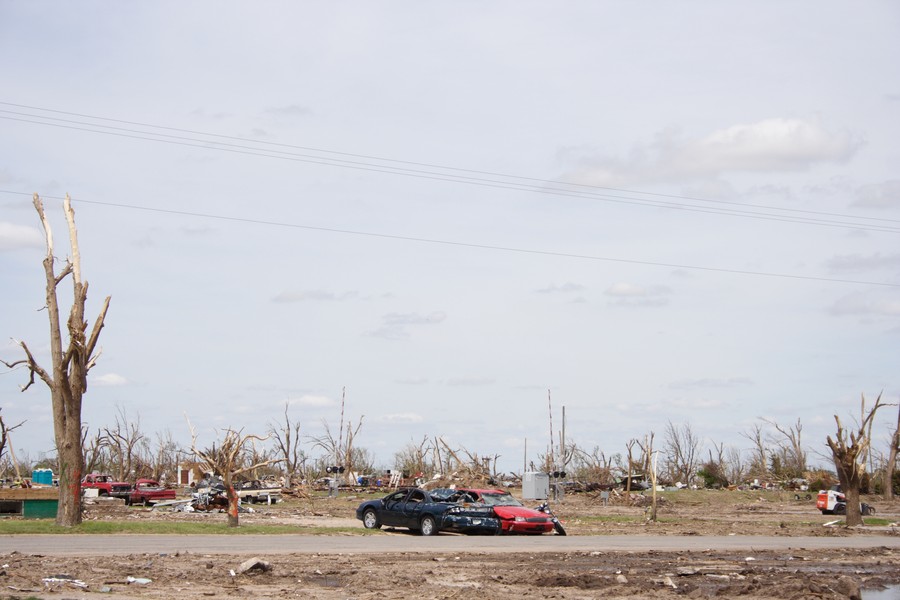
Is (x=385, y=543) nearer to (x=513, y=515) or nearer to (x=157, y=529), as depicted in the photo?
(x=513, y=515)

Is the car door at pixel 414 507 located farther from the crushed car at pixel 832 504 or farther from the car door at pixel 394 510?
the crushed car at pixel 832 504

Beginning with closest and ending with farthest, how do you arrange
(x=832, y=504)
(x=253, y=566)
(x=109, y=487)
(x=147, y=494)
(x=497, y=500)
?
(x=253, y=566) < (x=497, y=500) < (x=832, y=504) < (x=147, y=494) < (x=109, y=487)

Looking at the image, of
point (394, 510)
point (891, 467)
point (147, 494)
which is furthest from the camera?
point (891, 467)

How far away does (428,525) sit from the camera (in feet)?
97.5

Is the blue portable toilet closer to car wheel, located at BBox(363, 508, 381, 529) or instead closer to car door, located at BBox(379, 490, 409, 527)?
car wheel, located at BBox(363, 508, 381, 529)

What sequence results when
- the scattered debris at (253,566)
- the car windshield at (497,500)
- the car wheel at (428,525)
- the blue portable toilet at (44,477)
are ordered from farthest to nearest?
the blue portable toilet at (44,477) → the car windshield at (497,500) → the car wheel at (428,525) → the scattered debris at (253,566)

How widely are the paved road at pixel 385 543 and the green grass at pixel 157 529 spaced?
62.9 inches

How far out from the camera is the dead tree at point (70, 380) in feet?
97.9

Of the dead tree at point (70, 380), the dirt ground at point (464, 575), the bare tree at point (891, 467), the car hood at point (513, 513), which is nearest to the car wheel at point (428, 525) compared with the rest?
the car hood at point (513, 513)

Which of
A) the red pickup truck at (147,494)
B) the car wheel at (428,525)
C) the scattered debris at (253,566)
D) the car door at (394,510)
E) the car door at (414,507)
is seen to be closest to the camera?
the scattered debris at (253,566)

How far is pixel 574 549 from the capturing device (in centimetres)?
2447

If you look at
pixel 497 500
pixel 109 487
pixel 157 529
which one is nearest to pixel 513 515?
pixel 497 500

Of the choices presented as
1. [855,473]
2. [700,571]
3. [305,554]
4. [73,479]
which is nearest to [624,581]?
[700,571]

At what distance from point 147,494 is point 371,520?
76.5ft
